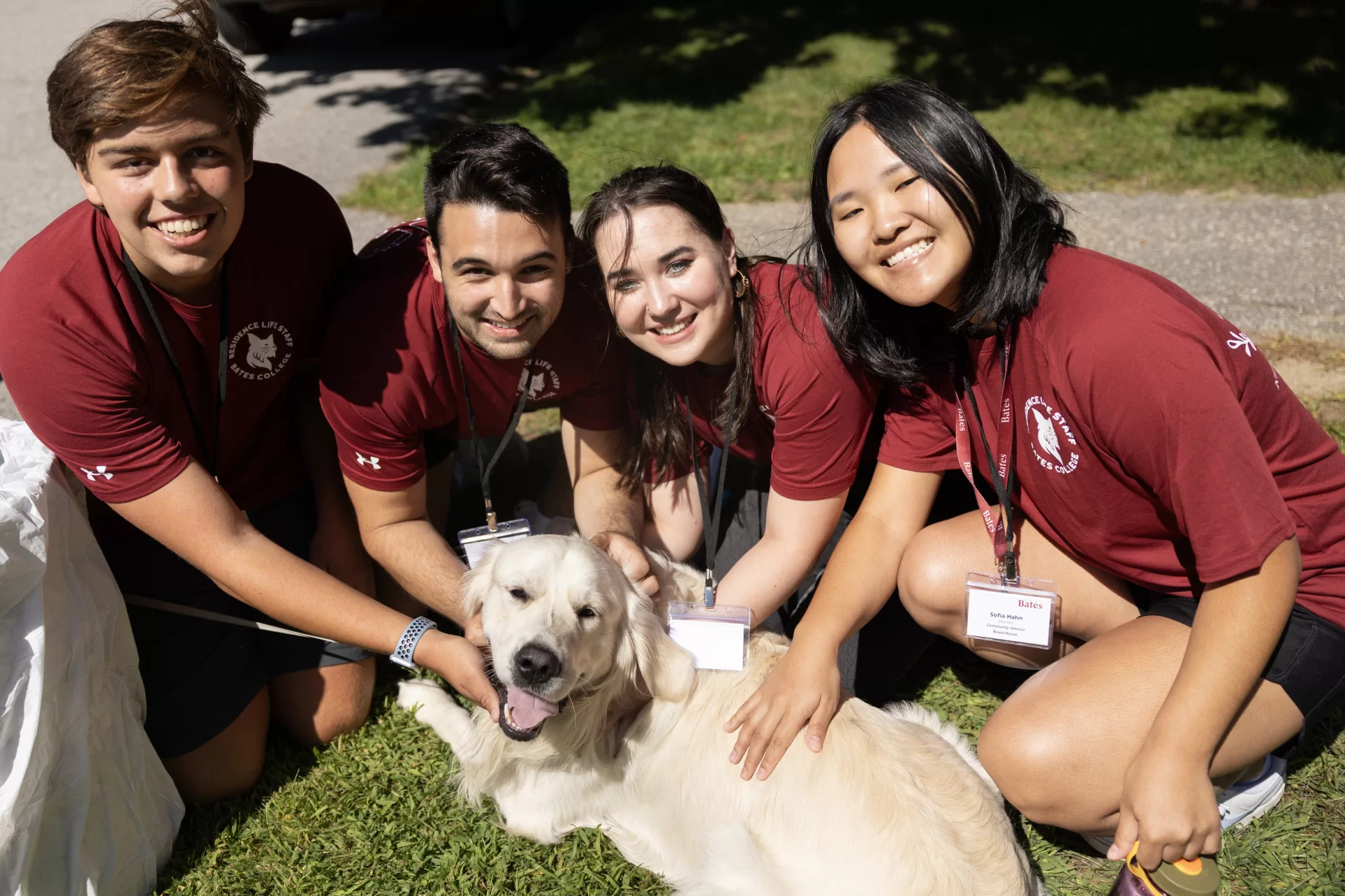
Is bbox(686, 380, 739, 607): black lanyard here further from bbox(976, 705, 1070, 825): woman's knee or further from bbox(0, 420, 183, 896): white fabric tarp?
bbox(0, 420, 183, 896): white fabric tarp

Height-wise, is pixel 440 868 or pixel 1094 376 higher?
pixel 1094 376

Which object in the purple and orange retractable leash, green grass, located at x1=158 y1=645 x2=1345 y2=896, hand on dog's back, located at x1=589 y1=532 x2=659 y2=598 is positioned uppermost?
hand on dog's back, located at x1=589 y1=532 x2=659 y2=598

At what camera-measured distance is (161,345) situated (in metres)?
2.63

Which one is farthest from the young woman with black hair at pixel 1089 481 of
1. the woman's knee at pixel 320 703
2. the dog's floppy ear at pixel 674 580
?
the woman's knee at pixel 320 703

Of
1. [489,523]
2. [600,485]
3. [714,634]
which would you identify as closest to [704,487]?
[600,485]

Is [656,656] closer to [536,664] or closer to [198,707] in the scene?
[536,664]

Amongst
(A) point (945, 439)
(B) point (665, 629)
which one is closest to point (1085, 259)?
(A) point (945, 439)

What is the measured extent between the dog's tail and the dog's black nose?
3.22 ft

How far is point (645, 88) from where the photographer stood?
26.9ft

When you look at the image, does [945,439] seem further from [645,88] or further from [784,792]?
[645,88]

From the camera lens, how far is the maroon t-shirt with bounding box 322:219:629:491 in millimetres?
2814

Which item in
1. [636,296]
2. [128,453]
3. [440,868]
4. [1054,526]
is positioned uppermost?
[636,296]

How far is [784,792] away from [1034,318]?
129 cm

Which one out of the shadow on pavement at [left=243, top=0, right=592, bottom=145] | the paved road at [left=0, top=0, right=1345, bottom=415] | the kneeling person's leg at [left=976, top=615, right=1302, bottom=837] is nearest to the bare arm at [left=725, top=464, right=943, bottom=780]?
the kneeling person's leg at [left=976, top=615, right=1302, bottom=837]
